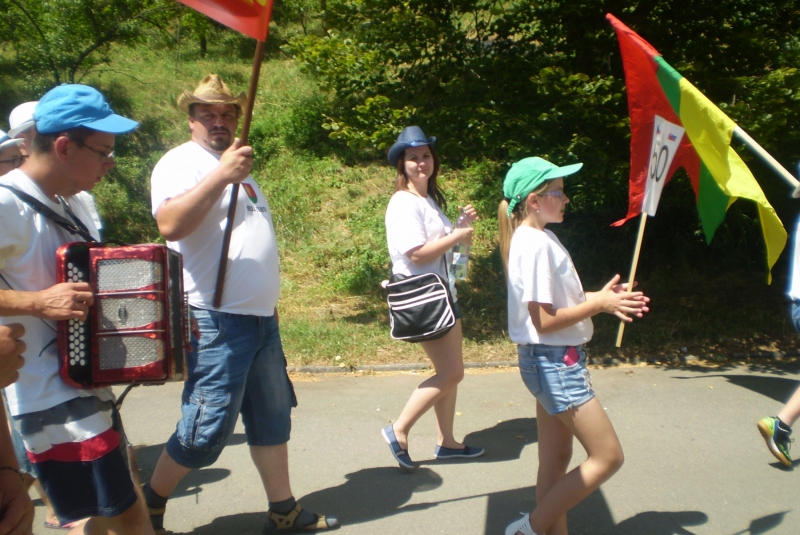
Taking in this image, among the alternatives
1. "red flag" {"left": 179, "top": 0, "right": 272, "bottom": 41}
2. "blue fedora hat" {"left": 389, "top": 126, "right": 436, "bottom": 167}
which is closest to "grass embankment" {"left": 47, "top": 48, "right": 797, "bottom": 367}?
"blue fedora hat" {"left": 389, "top": 126, "right": 436, "bottom": 167}

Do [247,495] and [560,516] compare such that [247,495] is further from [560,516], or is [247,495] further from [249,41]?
[249,41]

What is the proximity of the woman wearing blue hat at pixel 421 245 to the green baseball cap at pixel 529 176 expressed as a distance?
2.63 feet

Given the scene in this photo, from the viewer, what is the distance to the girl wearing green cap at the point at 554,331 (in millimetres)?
2850

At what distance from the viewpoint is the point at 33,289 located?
2.28m

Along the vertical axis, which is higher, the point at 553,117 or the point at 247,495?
the point at 553,117

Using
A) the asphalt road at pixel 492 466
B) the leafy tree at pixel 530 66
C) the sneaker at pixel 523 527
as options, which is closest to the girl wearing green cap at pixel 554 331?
the sneaker at pixel 523 527

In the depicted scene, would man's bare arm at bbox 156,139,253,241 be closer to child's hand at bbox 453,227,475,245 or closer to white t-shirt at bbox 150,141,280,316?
white t-shirt at bbox 150,141,280,316

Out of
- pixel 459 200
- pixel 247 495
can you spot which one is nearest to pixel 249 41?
pixel 459 200

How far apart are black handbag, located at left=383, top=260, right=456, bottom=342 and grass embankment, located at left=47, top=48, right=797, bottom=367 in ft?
7.46

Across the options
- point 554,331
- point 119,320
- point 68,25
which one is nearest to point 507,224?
point 554,331

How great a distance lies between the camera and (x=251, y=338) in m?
3.19

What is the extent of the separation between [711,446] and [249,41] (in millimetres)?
17017

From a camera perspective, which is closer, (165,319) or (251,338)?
(165,319)

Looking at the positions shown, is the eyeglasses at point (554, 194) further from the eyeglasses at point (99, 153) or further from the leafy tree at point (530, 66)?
the leafy tree at point (530, 66)
